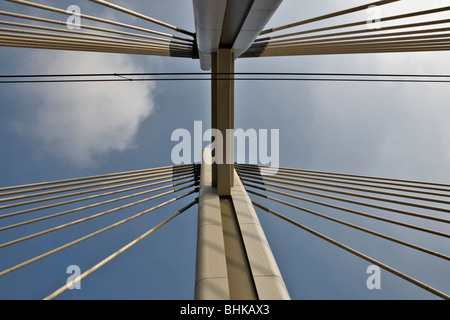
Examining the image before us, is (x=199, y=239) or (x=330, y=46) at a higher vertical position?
(x=330, y=46)

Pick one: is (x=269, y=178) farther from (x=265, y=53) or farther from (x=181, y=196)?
(x=265, y=53)

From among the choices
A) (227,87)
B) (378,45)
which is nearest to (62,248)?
(227,87)

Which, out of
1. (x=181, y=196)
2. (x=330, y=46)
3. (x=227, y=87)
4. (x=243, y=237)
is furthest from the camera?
(x=181, y=196)

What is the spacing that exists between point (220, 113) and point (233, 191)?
2.60 metres

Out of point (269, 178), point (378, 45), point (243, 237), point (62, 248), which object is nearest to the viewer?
point (62, 248)

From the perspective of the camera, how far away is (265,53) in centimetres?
1012

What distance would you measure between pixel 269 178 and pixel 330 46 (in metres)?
5.41

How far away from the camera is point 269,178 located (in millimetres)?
9961
